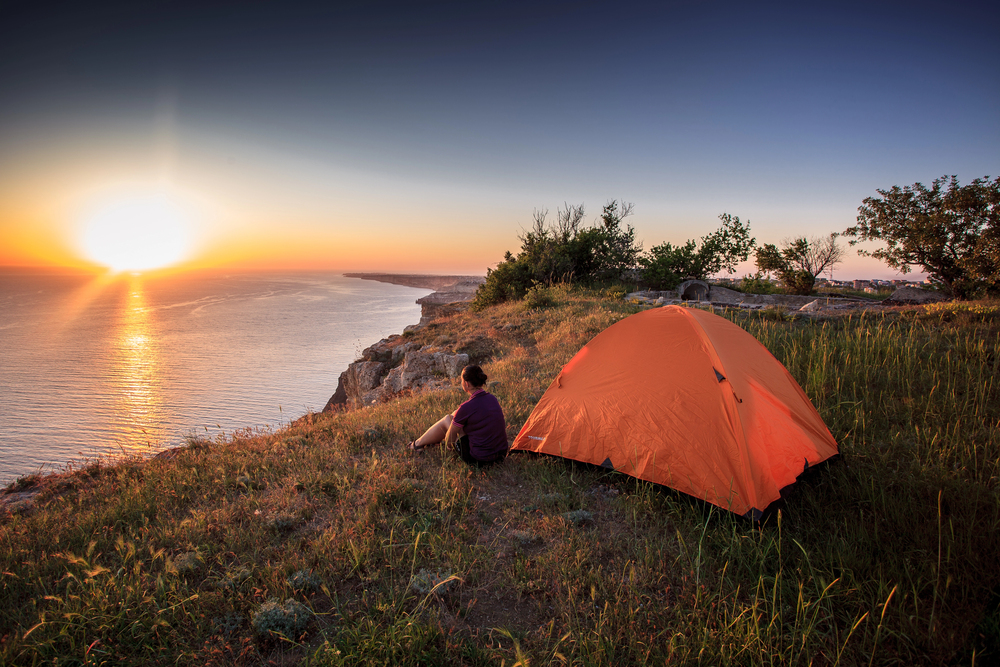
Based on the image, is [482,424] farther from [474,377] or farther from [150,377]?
[150,377]

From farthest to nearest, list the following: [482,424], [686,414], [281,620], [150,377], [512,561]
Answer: [150,377] < [482,424] < [686,414] < [512,561] < [281,620]

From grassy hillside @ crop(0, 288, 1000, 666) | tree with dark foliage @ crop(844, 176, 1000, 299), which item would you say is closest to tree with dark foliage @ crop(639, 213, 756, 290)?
tree with dark foliage @ crop(844, 176, 1000, 299)

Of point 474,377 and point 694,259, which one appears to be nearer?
point 474,377

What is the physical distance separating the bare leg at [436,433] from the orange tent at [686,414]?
1.02m

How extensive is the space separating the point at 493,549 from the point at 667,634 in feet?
5.13

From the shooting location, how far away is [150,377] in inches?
823

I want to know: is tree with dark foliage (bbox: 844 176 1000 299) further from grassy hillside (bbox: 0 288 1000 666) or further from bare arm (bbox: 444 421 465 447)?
bare arm (bbox: 444 421 465 447)

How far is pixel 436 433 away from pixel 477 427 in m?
0.75

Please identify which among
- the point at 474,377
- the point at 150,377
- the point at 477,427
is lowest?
the point at 150,377

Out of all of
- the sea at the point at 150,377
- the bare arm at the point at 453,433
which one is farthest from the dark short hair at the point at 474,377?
the sea at the point at 150,377

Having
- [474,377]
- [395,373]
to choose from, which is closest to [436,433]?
[474,377]

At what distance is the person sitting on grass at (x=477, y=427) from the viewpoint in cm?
532

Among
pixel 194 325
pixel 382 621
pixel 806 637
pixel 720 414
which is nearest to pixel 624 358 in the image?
pixel 720 414

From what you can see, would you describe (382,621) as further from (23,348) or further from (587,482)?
(23,348)
